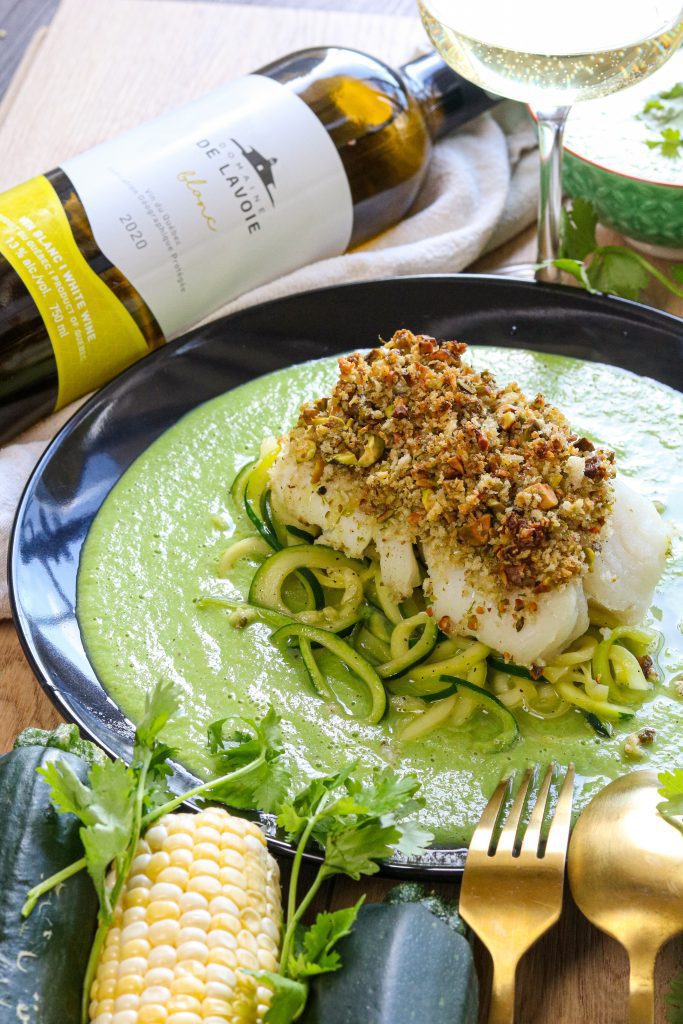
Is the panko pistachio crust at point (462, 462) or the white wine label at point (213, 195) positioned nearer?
the panko pistachio crust at point (462, 462)

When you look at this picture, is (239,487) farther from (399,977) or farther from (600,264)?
(399,977)

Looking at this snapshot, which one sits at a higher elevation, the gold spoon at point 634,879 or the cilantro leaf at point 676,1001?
the gold spoon at point 634,879

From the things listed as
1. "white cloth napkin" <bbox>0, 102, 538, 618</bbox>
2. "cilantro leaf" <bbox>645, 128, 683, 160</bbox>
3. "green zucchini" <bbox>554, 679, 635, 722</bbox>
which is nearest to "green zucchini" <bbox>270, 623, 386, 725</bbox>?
"green zucchini" <bbox>554, 679, 635, 722</bbox>

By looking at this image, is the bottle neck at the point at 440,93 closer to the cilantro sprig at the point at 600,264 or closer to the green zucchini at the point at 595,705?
the cilantro sprig at the point at 600,264

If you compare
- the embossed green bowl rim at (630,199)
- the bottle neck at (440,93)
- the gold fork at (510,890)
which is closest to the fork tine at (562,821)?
the gold fork at (510,890)

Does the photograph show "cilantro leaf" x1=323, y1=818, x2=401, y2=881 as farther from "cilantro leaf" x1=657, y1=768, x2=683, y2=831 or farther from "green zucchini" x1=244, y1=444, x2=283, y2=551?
"green zucchini" x1=244, y1=444, x2=283, y2=551

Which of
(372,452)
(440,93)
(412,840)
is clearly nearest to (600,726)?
(412,840)
